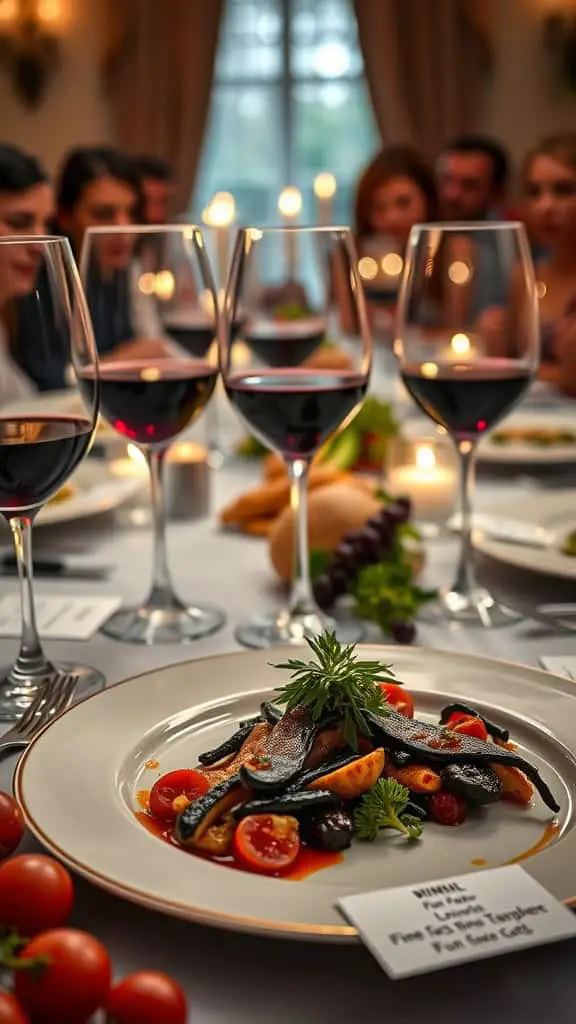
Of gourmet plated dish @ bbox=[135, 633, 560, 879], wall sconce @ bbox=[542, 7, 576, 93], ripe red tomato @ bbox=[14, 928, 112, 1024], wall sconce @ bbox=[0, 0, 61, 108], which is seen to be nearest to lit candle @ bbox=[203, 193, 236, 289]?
gourmet plated dish @ bbox=[135, 633, 560, 879]

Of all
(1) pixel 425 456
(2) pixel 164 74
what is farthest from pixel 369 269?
(2) pixel 164 74

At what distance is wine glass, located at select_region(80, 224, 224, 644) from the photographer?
105 cm

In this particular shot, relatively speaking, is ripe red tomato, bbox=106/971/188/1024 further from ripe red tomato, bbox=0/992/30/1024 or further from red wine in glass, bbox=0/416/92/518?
red wine in glass, bbox=0/416/92/518

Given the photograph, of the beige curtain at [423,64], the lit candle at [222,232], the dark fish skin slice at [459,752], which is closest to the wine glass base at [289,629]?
the dark fish skin slice at [459,752]

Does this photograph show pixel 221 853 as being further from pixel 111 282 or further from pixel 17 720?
pixel 111 282

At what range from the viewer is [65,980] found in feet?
1.50

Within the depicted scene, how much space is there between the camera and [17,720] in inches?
31.8

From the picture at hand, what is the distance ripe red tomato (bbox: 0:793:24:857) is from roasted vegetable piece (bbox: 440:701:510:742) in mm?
273

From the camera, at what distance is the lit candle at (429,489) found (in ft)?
4.64

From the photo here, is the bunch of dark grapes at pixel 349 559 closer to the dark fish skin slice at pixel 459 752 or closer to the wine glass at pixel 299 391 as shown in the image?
the wine glass at pixel 299 391

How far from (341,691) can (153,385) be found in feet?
1.56

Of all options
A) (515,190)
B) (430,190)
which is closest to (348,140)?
(515,190)

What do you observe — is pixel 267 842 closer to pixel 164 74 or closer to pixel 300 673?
pixel 300 673

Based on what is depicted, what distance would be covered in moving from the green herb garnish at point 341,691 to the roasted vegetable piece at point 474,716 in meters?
0.06
